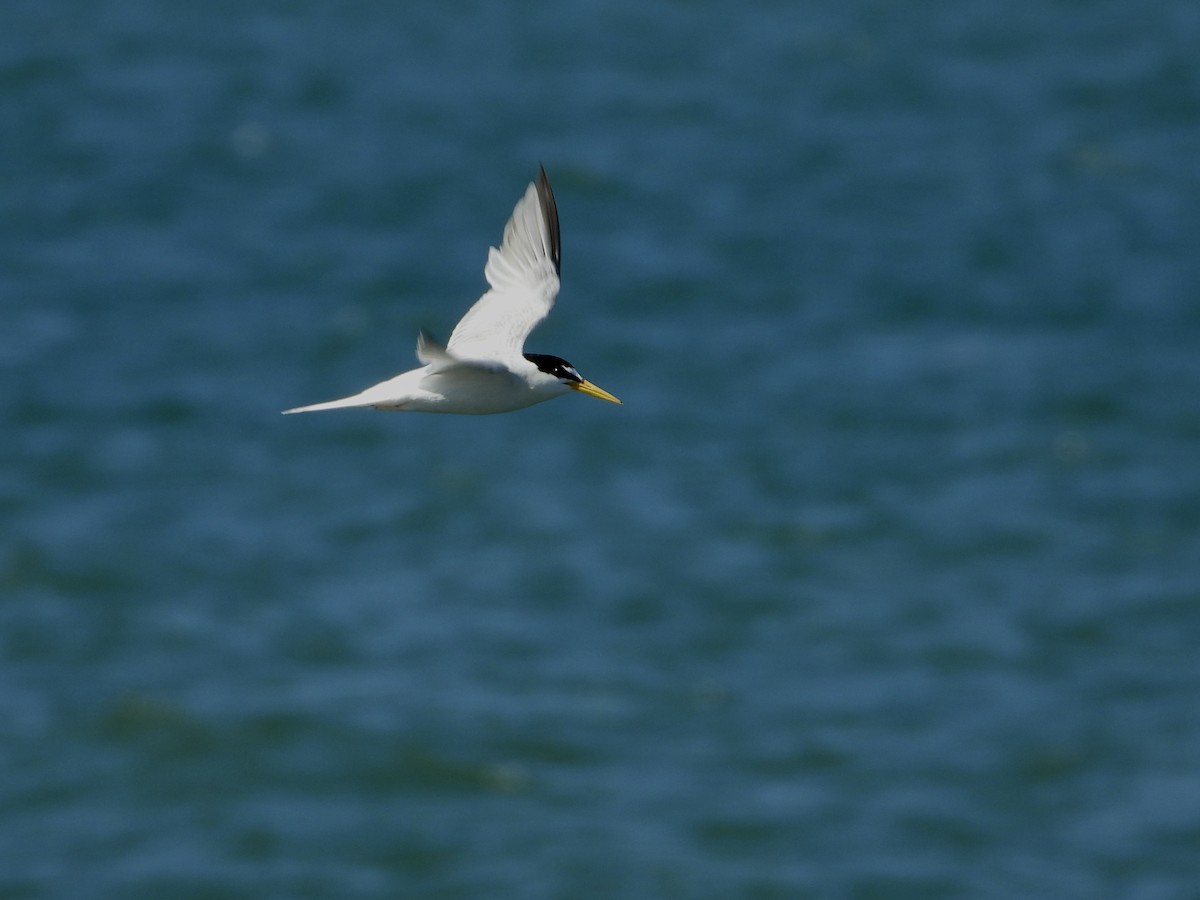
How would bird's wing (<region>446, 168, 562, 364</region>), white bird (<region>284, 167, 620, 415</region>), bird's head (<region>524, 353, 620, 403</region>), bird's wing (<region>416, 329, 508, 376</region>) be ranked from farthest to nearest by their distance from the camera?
bird's wing (<region>446, 168, 562, 364</region>), bird's head (<region>524, 353, 620, 403</region>), white bird (<region>284, 167, 620, 415</region>), bird's wing (<region>416, 329, 508, 376</region>)

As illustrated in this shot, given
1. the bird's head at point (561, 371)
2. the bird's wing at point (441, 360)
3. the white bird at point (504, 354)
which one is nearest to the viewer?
the bird's wing at point (441, 360)

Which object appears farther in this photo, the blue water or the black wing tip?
the blue water

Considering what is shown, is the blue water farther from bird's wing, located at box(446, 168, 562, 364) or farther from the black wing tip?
the black wing tip

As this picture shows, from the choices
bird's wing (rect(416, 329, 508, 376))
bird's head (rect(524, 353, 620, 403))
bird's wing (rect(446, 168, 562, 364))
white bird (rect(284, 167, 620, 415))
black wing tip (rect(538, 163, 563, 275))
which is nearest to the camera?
bird's wing (rect(416, 329, 508, 376))

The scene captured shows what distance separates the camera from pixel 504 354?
12062mm

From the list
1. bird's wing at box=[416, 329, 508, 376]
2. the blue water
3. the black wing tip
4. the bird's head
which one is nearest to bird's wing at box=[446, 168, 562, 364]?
the black wing tip

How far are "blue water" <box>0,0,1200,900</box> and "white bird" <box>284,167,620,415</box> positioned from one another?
18.3 m

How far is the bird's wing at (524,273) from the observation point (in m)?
13.1

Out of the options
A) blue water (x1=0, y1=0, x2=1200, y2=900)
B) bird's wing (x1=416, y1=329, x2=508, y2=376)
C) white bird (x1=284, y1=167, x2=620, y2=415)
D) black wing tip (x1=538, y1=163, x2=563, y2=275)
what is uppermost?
blue water (x1=0, y1=0, x2=1200, y2=900)

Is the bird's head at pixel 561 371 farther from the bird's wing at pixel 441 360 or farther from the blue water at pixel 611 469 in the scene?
the blue water at pixel 611 469

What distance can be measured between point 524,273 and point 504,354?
1691 mm

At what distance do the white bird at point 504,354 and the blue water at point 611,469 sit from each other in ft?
60.0

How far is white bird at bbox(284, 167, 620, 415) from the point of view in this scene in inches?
439

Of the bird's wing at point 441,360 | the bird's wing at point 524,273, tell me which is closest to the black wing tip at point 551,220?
the bird's wing at point 524,273
